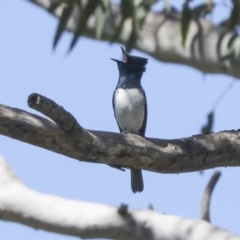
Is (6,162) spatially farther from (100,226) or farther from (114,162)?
(114,162)

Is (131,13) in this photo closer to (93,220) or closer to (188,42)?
(188,42)

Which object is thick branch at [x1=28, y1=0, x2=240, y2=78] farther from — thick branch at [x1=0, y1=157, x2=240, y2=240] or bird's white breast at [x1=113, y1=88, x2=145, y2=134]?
bird's white breast at [x1=113, y1=88, x2=145, y2=134]

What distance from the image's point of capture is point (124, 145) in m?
3.09

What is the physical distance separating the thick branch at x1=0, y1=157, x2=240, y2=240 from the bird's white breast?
1.87m

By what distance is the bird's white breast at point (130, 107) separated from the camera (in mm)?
5414

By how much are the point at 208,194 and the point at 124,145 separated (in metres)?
0.72

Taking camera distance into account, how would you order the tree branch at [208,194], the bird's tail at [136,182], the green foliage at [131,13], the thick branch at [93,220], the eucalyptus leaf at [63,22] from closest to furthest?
the eucalyptus leaf at [63,22]
the green foliage at [131,13]
the thick branch at [93,220]
the tree branch at [208,194]
the bird's tail at [136,182]

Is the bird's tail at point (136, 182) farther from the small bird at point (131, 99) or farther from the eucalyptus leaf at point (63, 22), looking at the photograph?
the eucalyptus leaf at point (63, 22)

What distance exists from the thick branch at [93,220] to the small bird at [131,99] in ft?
5.49

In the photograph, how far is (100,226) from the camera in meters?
3.50

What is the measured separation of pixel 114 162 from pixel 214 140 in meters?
0.61

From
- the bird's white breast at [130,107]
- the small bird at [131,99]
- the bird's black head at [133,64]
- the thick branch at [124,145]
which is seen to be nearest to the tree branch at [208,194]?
the thick branch at [124,145]

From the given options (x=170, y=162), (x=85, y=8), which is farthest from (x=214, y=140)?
(x=85, y=8)

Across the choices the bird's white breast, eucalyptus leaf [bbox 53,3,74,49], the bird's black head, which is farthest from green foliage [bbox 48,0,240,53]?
the bird's black head
